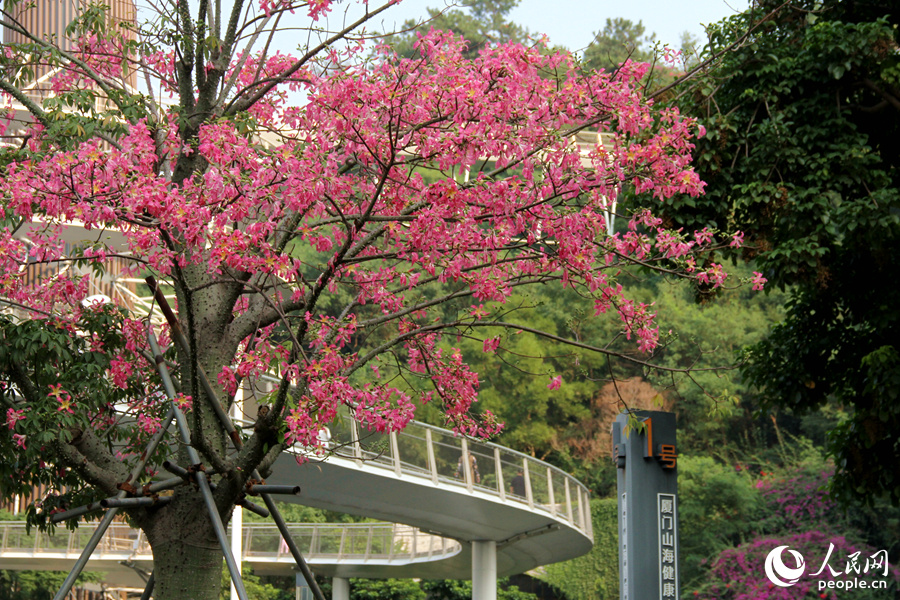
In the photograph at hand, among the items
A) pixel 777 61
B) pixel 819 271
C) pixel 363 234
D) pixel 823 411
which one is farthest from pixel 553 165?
pixel 823 411

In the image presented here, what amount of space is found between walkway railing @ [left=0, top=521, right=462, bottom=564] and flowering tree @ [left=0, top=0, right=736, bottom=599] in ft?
38.7

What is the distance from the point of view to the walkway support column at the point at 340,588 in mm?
19641

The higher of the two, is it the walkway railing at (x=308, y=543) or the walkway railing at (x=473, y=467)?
the walkway railing at (x=473, y=467)

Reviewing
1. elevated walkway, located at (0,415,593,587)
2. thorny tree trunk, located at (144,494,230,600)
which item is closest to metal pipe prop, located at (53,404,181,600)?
thorny tree trunk, located at (144,494,230,600)

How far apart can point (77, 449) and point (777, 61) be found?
6128 mm

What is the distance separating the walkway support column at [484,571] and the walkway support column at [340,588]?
5.12 metres

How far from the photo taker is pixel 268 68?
6121mm

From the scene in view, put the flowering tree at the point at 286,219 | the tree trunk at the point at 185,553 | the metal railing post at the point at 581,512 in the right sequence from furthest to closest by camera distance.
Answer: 1. the metal railing post at the point at 581,512
2. the tree trunk at the point at 185,553
3. the flowering tree at the point at 286,219

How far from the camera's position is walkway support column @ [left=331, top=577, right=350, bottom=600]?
19.6 metres

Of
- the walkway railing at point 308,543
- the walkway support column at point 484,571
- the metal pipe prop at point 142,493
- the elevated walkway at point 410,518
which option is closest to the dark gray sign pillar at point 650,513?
the elevated walkway at point 410,518

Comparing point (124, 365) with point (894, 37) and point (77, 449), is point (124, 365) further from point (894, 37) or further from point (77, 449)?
point (894, 37)

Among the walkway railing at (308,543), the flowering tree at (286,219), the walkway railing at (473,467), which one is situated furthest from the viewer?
the walkway railing at (308,543)

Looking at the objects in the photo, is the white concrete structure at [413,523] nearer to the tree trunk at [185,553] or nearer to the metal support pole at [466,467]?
the metal support pole at [466,467]

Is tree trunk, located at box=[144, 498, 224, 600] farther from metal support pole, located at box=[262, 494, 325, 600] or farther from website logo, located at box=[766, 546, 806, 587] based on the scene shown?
website logo, located at box=[766, 546, 806, 587]
